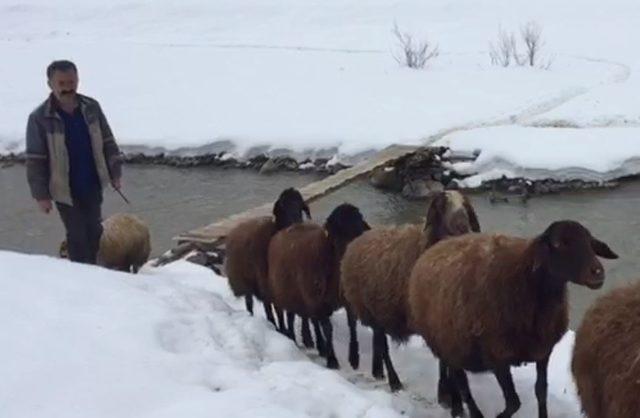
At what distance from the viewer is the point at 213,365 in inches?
219

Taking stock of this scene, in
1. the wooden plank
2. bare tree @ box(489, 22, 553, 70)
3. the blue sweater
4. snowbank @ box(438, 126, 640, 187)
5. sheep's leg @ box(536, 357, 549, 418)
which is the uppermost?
the blue sweater

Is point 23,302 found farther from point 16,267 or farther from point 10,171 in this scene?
point 10,171

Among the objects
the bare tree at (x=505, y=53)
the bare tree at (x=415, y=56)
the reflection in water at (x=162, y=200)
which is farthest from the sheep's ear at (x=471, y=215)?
the bare tree at (x=505, y=53)

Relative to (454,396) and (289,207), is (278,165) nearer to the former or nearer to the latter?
(289,207)

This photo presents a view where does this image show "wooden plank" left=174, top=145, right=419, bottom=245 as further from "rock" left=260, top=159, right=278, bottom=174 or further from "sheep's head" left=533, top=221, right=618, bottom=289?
"sheep's head" left=533, top=221, right=618, bottom=289

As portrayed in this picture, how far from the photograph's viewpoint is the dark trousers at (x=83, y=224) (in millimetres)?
8547

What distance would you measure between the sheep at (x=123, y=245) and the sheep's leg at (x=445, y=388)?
656 centimetres

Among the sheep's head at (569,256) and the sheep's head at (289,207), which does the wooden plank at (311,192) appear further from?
the sheep's head at (569,256)

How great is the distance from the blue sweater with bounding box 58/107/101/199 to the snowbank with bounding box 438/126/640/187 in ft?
35.9

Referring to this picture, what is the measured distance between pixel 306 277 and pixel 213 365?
2.49 meters

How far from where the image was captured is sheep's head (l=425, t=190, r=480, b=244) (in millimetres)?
7086

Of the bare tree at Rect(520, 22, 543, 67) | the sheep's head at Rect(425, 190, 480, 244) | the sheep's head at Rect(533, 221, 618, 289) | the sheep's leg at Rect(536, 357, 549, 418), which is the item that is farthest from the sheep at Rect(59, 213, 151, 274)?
the bare tree at Rect(520, 22, 543, 67)

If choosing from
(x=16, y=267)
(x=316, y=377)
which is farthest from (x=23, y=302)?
(x=316, y=377)

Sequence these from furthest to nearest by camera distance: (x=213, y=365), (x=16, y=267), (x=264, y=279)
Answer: (x=264, y=279) < (x=16, y=267) < (x=213, y=365)
